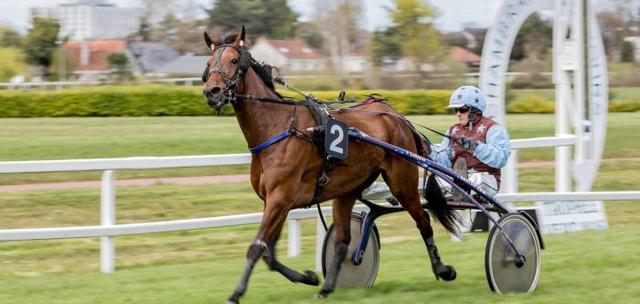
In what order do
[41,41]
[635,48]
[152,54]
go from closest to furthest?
[41,41], [635,48], [152,54]

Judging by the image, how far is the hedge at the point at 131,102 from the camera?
101 ft

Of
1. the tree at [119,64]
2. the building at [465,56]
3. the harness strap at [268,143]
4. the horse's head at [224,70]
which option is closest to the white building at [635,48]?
the building at [465,56]

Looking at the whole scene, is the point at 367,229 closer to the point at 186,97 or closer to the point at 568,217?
the point at 568,217

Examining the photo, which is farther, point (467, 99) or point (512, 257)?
point (467, 99)

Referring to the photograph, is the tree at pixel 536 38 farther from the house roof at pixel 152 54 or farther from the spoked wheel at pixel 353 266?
the spoked wheel at pixel 353 266

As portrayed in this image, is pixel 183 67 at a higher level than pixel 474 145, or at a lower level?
lower

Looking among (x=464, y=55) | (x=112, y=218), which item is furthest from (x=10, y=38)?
(x=112, y=218)

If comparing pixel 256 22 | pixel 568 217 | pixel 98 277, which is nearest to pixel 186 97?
pixel 256 22

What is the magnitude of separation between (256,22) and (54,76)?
9.70m

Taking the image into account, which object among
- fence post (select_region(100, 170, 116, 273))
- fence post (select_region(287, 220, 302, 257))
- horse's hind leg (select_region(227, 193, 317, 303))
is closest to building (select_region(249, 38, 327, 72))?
fence post (select_region(287, 220, 302, 257))

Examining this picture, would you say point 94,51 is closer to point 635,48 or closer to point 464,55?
point 464,55

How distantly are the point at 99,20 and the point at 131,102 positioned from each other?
20.9 metres

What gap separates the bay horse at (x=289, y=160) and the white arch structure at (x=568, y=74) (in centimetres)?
485

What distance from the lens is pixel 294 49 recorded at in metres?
43.2
